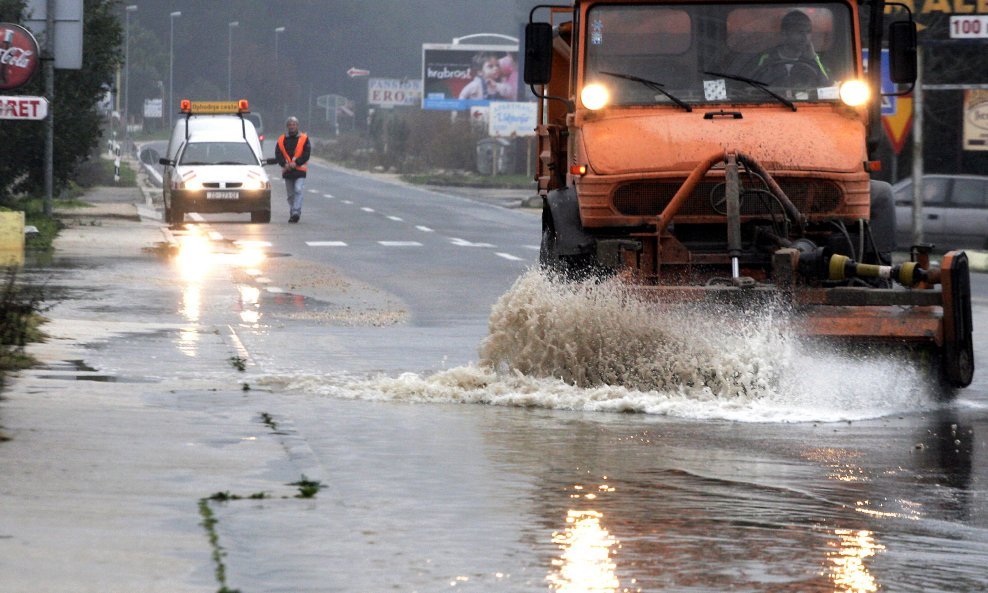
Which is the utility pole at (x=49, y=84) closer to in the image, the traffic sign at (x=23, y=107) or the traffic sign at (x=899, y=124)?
the traffic sign at (x=23, y=107)

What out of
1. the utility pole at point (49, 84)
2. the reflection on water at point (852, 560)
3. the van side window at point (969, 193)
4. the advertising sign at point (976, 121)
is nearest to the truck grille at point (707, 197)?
the reflection on water at point (852, 560)

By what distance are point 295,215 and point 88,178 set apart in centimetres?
2010

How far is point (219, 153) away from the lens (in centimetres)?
3531

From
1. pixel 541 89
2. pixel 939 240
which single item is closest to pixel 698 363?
pixel 541 89

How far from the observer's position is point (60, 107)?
111 ft

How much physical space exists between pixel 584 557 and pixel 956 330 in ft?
17.1

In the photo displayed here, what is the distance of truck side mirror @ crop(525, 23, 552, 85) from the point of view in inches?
508

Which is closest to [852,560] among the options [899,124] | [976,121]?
[899,124]

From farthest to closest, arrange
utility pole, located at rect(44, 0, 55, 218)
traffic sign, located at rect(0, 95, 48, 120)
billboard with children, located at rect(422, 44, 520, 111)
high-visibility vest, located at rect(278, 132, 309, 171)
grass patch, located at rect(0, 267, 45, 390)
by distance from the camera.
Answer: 1. billboard with children, located at rect(422, 44, 520, 111)
2. high-visibility vest, located at rect(278, 132, 309, 171)
3. utility pole, located at rect(44, 0, 55, 218)
4. traffic sign, located at rect(0, 95, 48, 120)
5. grass patch, located at rect(0, 267, 45, 390)

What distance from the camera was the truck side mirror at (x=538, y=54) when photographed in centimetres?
1289

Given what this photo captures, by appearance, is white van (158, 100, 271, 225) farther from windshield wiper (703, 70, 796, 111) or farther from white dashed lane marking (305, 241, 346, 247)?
windshield wiper (703, 70, 796, 111)

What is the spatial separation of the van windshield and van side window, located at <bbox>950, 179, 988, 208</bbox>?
1272cm

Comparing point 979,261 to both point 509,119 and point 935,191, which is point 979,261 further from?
point 509,119

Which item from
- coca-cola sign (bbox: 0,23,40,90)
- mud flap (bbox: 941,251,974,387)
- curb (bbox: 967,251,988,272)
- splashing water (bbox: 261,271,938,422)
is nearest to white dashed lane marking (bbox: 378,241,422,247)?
coca-cola sign (bbox: 0,23,40,90)
